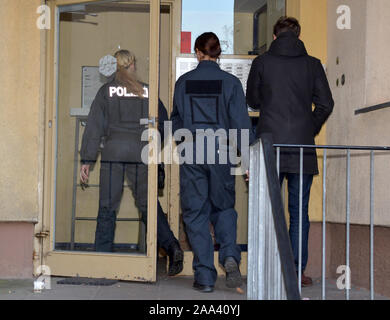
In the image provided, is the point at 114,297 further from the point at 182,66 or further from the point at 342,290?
the point at 182,66

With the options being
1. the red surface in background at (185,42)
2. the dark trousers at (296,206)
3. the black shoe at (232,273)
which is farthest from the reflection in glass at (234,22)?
the black shoe at (232,273)

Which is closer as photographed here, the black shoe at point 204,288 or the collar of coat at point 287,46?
the black shoe at point 204,288

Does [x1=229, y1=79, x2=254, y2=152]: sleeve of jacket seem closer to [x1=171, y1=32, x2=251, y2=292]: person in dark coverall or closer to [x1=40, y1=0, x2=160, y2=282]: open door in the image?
[x1=171, y1=32, x2=251, y2=292]: person in dark coverall

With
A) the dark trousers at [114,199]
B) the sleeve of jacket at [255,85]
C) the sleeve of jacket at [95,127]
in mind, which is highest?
the sleeve of jacket at [255,85]

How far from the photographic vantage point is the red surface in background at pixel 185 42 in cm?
627

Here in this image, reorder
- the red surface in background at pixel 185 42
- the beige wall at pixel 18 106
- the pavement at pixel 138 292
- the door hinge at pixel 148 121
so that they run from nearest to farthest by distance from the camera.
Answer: the pavement at pixel 138 292
the door hinge at pixel 148 121
the beige wall at pixel 18 106
the red surface in background at pixel 185 42

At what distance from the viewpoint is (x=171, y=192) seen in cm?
627

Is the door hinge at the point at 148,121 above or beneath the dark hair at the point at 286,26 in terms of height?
beneath

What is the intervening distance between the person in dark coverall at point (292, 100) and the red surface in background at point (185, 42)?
1.00 metres

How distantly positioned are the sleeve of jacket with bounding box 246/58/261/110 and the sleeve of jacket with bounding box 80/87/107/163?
120 centimetres

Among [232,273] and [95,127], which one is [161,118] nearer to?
[95,127]

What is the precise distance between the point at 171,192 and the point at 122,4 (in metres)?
1.65

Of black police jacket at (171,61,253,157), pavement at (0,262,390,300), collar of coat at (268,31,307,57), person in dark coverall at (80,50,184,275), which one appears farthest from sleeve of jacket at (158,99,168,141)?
pavement at (0,262,390,300)

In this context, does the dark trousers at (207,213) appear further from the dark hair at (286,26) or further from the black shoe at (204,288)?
the dark hair at (286,26)
